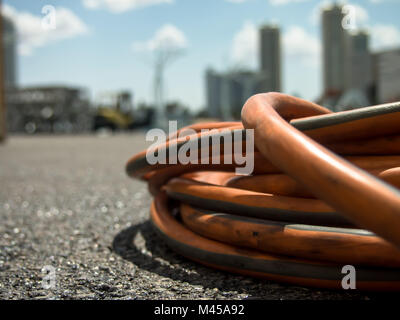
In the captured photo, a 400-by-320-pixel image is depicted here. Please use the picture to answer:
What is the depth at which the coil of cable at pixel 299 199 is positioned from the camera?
1024mm

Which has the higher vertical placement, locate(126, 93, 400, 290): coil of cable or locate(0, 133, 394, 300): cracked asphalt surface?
locate(126, 93, 400, 290): coil of cable

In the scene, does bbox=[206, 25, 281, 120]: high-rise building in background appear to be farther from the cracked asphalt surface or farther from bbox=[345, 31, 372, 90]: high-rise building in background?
the cracked asphalt surface

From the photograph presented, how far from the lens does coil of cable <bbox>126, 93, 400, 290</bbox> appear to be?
1.02m

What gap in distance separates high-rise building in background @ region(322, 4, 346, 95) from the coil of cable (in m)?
45.4

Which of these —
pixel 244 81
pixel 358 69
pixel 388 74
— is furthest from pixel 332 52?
pixel 244 81

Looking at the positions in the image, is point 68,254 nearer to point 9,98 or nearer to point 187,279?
point 187,279

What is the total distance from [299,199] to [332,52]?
61.8m

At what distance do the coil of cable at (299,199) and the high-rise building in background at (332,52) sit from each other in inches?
1786

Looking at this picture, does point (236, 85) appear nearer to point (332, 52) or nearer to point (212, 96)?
point (332, 52)

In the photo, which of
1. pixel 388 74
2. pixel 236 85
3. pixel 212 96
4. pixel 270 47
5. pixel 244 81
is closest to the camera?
pixel 244 81

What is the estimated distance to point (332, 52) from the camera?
58.5m

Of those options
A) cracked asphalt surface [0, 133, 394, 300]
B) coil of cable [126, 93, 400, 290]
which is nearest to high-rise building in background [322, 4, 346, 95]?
cracked asphalt surface [0, 133, 394, 300]

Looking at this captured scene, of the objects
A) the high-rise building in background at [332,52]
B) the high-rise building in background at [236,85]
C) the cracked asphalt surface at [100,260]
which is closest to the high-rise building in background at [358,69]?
the high-rise building in background at [332,52]
